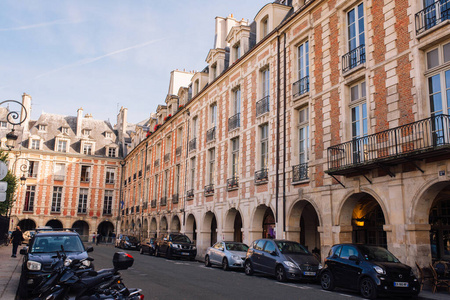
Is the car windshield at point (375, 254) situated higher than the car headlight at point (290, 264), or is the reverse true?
the car windshield at point (375, 254)

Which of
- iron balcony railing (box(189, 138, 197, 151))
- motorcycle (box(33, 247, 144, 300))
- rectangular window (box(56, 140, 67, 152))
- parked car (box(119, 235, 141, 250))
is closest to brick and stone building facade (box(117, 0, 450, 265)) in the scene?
iron balcony railing (box(189, 138, 197, 151))

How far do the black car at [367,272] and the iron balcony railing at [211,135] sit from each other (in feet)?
48.1

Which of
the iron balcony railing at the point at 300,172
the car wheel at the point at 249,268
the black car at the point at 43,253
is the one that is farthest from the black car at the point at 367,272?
the black car at the point at 43,253

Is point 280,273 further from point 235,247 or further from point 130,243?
point 130,243

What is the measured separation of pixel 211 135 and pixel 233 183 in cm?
456

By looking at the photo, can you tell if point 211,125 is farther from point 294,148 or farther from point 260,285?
point 260,285

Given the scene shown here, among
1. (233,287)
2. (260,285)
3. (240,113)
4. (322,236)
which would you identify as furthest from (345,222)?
(240,113)

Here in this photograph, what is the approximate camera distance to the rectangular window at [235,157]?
73.9 feet

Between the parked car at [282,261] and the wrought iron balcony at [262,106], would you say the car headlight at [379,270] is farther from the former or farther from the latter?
the wrought iron balcony at [262,106]

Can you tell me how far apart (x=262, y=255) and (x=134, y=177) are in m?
32.5

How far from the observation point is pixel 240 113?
2256cm

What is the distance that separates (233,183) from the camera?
22.2 m

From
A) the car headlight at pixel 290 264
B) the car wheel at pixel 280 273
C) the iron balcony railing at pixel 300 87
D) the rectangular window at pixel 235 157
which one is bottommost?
the car wheel at pixel 280 273

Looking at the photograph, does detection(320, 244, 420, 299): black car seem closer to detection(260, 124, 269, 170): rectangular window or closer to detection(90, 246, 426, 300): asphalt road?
detection(90, 246, 426, 300): asphalt road
